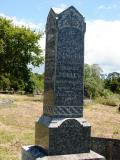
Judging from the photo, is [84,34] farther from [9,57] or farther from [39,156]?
[9,57]

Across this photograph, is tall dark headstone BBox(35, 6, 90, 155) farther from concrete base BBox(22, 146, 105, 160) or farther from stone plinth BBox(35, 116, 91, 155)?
concrete base BBox(22, 146, 105, 160)

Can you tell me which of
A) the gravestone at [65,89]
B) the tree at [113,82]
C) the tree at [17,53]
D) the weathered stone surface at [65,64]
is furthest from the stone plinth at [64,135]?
the tree at [113,82]

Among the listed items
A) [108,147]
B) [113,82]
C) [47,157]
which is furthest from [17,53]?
[47,157]

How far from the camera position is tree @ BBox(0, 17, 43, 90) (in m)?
46.9

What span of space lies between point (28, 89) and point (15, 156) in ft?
136

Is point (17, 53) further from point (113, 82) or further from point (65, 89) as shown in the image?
point (65, 89)

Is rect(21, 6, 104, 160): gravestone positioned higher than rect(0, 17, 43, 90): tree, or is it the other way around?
rect(0, 17, 43, 90): tree

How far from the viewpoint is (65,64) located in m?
7.58

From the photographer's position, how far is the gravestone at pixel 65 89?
7449 millimetres

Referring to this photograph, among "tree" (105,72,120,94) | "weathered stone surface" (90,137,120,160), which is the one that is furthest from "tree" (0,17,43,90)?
"weathered stone surface" (90,137,120,160)

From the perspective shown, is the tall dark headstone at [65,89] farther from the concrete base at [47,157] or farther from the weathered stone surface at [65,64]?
the concrete base at [47,157]

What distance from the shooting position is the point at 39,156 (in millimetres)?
7363

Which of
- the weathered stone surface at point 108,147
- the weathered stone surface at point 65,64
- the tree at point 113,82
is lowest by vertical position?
the weathered stone surface at point 108,147

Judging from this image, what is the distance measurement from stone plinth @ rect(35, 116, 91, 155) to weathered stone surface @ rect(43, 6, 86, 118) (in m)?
0.18
